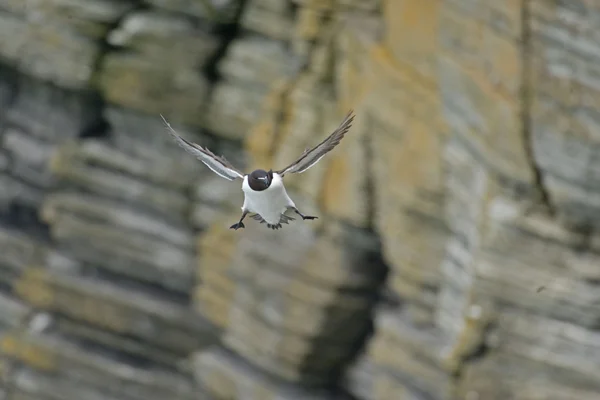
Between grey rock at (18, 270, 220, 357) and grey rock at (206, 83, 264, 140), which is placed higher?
grey rock at (206, 83, 264, 140)

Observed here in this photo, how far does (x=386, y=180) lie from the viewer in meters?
12.8

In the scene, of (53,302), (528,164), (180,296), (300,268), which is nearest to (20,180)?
(53,302)

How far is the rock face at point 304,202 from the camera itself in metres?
10.9

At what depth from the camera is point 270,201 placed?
700 centimetres

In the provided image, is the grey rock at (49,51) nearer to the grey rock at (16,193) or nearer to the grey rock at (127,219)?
the grey rock at (127,219)

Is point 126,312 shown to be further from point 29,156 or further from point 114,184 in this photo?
point 29,156

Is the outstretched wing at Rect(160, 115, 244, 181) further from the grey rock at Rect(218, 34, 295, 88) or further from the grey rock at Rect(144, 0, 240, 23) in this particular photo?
the grey rock at Rect(144, 0, 240, 23)

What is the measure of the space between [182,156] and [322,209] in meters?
3.00

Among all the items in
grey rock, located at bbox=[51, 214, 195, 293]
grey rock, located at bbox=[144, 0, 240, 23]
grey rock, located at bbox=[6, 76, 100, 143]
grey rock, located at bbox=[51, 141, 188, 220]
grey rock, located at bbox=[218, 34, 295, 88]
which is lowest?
grey rock, located at bbox=[51, 214, 195, 293]

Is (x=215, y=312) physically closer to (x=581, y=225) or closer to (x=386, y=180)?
(x=386, y=180)

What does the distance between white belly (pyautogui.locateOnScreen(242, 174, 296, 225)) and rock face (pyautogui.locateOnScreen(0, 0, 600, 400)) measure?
3.98 meters

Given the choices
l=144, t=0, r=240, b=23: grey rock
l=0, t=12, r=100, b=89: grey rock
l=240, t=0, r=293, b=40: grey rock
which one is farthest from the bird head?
l=0, t=12, r=100, b=89: grey rock

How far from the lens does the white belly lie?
6.87 metres

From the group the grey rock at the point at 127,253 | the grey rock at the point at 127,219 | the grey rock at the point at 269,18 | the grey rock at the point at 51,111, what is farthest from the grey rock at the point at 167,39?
the grey rock at the point at 127,253
